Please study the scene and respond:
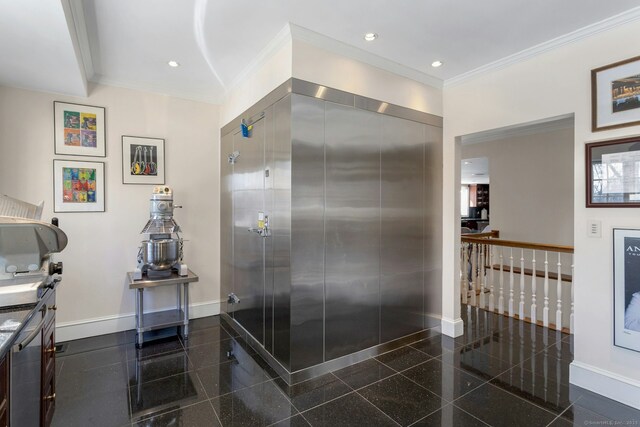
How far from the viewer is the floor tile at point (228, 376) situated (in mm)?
2492

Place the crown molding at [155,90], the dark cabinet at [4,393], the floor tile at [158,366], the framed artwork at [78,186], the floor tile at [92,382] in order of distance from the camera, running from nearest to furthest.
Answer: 1. the dark cabinet at [4,393]
2. the floor tile at [92,382]
3. the floor tile at [158,366]
4. the framed artwork at [78,186]
5. the crown molding at [155,90]

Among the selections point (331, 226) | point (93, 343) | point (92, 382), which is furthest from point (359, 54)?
point (93, 343)

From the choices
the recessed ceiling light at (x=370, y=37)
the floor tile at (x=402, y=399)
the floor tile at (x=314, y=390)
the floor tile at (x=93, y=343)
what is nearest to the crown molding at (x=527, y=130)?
the recessed ceiling light at (x=370, y=37)

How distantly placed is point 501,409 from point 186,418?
213cm

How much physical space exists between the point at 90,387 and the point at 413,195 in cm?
319

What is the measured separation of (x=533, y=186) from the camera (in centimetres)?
564

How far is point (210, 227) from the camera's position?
409cm

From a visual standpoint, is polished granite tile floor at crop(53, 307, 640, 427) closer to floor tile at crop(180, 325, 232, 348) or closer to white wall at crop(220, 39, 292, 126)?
floor tile at crop(180, 325, 232, 348)

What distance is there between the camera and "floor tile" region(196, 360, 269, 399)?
8.18 feet

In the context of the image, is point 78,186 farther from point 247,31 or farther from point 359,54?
point 359,54

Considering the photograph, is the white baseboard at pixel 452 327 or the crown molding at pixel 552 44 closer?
the crown molding at pixel 552 44

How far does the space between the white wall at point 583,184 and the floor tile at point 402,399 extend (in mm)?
1216

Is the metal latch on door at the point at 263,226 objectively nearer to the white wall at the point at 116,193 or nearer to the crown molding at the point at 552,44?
the white wall at the point at 116,193

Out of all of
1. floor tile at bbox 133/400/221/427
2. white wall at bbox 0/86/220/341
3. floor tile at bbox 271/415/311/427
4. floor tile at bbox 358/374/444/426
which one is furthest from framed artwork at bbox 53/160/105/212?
floor tile at bbox 358/374/444/426
